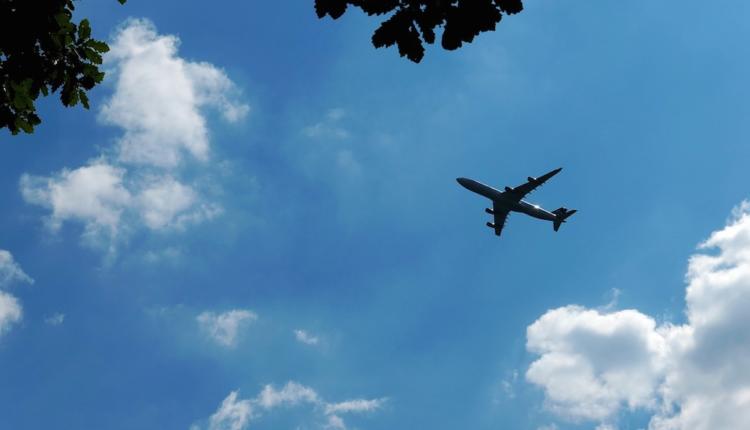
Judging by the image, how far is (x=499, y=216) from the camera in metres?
91.1

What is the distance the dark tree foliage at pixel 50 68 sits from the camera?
9734 millimetres

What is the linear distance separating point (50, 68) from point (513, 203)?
259 ft

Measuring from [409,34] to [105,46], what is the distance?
6.32 metres

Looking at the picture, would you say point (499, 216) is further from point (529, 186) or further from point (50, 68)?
point (50, 68)

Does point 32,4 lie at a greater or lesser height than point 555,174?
lesser

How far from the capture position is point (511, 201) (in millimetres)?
84625

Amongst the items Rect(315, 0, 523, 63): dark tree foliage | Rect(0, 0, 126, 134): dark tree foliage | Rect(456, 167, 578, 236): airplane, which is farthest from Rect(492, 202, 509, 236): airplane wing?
Rect(315, 0, 523, 63): dark tree foliage

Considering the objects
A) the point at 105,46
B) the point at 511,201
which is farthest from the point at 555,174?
the point at 105,46

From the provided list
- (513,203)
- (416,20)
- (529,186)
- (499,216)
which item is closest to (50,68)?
(416,20)

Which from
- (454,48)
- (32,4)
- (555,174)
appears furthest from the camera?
(555,174)

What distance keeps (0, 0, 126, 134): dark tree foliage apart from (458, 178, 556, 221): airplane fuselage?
77.0 metres

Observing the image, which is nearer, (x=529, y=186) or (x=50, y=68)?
(x=50, y=68)

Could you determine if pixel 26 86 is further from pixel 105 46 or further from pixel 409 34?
pixel 409 34

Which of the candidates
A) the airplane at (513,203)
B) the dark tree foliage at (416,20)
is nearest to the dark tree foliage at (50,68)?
the dark tree foliage at (416,20)
